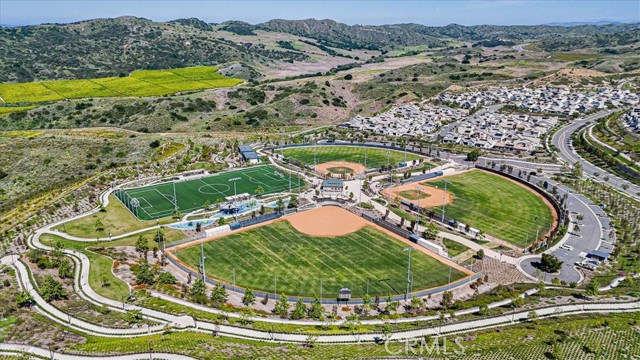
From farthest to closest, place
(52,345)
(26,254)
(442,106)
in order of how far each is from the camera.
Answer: (442,106) < (26,254) < (52,345)

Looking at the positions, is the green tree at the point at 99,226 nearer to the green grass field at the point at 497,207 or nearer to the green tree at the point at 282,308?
the green tree at the point at 282,308

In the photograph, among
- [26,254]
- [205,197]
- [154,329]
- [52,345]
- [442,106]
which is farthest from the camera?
[442,106]

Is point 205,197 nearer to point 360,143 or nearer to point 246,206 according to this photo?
point 246,206

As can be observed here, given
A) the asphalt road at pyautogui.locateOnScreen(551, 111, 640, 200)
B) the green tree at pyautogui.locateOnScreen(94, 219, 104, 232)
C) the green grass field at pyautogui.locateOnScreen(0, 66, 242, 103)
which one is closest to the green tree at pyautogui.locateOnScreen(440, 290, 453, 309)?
the green tree at pyautogui.locateOnScreen(94, 219, 104, 232)

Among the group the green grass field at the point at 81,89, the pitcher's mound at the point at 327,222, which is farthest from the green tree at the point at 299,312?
the green grass field at the point at 81,89

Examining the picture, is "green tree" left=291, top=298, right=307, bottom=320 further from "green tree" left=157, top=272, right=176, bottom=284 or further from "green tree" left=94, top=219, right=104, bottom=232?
"green tree" left=94, top=219, right=104, bottom=232

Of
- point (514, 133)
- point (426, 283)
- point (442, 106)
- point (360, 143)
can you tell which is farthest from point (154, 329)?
point (442, 106)

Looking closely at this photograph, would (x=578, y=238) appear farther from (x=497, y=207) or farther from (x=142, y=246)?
(x=142, y=246)
